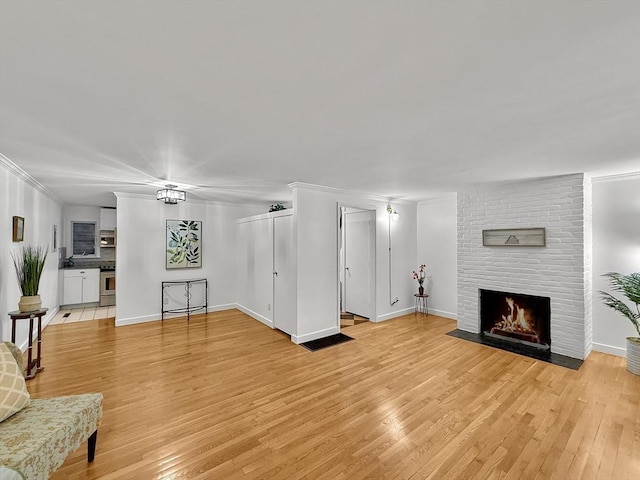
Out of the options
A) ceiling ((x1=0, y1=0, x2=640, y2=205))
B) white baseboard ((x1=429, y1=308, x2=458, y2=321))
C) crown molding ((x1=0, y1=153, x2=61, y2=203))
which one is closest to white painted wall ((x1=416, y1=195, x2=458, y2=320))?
white baseboard ((x1=429, y1=308, x2=458, y2=321))

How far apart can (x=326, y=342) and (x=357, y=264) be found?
1.95 m

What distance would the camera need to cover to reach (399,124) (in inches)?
84.8

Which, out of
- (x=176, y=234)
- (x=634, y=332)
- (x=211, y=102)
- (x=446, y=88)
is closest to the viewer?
(x=446, y=88)

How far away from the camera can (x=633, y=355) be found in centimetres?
328

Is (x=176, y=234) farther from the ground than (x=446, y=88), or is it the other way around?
(x=446, y=88)

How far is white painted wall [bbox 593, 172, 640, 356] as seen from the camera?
364 cm

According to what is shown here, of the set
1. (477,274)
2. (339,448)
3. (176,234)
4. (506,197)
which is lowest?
(339,448)

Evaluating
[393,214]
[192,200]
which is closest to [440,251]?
[393,214]

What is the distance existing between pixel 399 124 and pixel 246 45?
4.17 feet

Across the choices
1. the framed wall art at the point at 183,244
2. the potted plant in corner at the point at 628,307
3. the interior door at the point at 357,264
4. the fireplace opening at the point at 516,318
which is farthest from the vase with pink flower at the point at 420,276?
the framed wall art at the point at 183,244

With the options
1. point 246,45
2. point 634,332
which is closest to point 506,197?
point 634,332

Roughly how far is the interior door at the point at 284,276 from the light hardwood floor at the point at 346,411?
500 mm

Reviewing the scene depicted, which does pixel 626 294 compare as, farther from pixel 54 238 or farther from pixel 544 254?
pixel 54 238

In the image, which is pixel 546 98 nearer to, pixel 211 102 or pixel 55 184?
pixel 211 102
